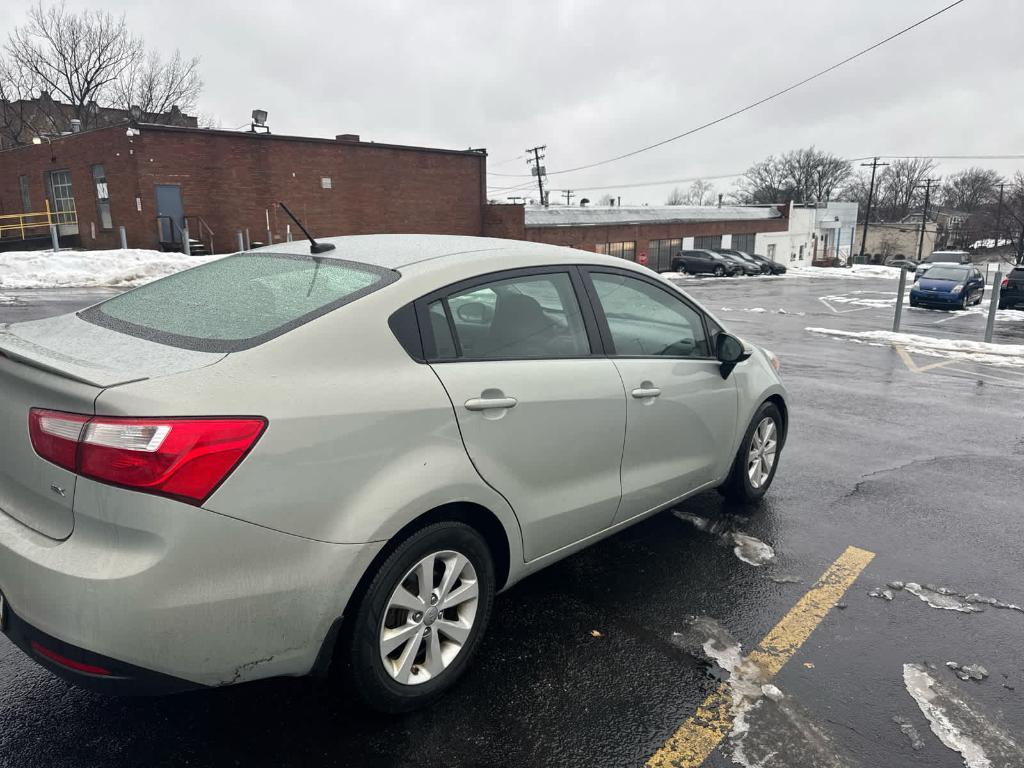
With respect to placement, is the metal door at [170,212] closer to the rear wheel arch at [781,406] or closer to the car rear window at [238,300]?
the car rear window at [238,300]

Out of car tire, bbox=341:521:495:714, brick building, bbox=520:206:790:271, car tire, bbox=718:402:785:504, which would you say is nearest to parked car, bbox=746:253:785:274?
brick building, bbox=520:206:790:271

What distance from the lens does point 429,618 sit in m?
2.48

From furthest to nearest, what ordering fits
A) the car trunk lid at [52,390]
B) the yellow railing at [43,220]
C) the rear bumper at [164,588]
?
the yellow railing at [43,220] < the car trunk lid at [52,390] < the rear bumper at [164,588]

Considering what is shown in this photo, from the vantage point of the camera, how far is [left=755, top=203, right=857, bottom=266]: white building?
180 feet

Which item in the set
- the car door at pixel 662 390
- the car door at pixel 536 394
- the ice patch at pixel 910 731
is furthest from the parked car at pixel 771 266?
the ice patch at pixel 910 731

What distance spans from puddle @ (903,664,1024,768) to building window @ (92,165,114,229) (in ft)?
103

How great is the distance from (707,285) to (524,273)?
98.4 feet

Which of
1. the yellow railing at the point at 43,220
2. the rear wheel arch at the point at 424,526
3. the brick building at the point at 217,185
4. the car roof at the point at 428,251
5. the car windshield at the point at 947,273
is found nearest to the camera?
the rear wheel arch at the point at 424,526

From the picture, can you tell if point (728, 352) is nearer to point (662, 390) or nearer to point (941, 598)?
point (662, 390)

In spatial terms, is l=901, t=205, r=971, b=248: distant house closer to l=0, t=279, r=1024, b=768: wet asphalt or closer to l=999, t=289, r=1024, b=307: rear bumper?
l=999, t=289, r=1024, b=307: rear bumper

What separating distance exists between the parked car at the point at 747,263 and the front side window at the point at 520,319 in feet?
132

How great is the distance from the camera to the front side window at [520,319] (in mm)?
2672

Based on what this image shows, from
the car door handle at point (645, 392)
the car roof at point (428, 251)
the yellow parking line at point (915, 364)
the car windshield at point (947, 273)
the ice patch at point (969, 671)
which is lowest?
the yellow parking line at point (915, 364)

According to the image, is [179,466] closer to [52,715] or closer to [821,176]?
[52,715]
